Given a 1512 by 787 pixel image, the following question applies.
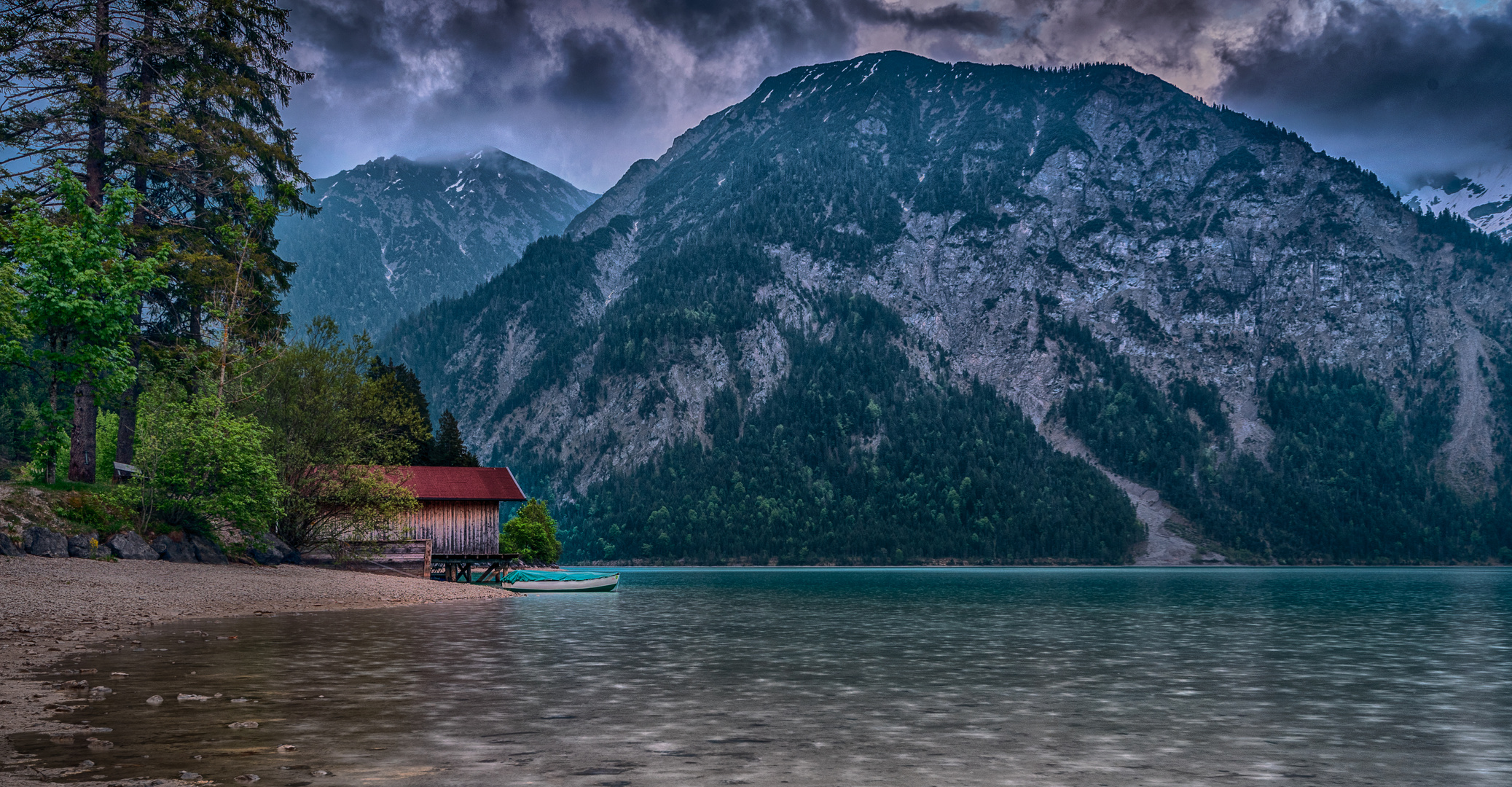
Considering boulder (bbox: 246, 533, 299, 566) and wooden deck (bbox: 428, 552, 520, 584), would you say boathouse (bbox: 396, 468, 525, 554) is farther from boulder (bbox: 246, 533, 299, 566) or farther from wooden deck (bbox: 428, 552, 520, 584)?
boulder (bbox: 246, 533, 299, 566)

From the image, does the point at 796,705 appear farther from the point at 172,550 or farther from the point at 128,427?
the point at 128,427

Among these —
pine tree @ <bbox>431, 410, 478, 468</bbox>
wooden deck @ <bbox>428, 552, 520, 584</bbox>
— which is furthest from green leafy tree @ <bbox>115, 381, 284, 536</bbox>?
pine tree @ <bbox>431, 410, 478, 468</bbox>

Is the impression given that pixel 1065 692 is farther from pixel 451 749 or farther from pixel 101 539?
pixel 101 539

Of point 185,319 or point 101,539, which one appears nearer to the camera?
point 101,539

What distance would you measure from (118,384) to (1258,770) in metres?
43.0

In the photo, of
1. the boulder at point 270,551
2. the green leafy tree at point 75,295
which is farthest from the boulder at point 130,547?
the boulder at point 270,551

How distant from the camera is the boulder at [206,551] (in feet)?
144

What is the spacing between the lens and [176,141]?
47062 millimetres

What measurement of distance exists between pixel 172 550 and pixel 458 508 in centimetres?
2403

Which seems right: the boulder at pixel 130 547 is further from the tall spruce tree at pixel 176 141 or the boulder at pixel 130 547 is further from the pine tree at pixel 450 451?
the pine tree at pixel 450 451

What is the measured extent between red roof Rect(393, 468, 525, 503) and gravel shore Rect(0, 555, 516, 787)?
11562 millimetres

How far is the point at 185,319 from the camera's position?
49062 millimetres

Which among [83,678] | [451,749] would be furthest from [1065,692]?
[83,678]

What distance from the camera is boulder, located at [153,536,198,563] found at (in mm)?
42031
